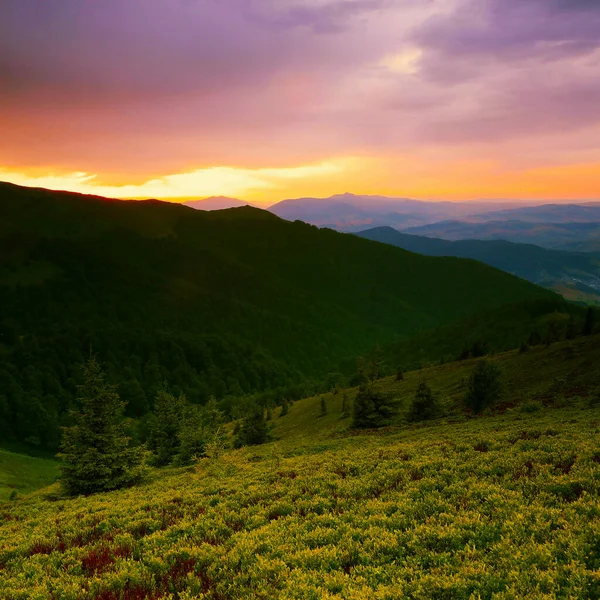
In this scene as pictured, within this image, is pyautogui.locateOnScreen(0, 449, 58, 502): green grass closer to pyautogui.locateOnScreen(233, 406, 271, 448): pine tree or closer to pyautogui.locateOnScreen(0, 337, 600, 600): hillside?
pyautogui.locateOnScreen(233, 406, 271, 448): pine tree

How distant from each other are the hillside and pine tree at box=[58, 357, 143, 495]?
5573mm

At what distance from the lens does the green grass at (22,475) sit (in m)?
77.6

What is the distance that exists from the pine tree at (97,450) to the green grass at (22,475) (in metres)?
49.4

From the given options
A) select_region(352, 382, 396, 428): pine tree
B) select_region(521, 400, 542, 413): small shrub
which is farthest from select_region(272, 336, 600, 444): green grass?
select_region(521, 400, 542, 413): small shrub

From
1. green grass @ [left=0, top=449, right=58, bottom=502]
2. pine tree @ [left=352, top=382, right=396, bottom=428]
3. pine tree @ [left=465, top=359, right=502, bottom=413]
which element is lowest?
green grass @ [left=0, top=449, right=58, bottom=502]

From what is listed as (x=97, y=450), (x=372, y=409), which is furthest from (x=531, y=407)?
(x=97, y=450)

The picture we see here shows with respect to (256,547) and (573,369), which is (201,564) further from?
(573,369)

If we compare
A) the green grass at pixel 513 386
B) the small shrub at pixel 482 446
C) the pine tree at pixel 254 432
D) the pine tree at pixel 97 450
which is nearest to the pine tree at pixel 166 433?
the pine tree at pixel 254 432

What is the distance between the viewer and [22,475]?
89.7 meters

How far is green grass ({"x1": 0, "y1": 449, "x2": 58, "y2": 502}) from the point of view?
255ft

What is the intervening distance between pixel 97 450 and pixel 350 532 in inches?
1060

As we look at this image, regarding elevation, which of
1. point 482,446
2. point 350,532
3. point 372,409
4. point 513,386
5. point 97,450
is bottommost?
point 513,386

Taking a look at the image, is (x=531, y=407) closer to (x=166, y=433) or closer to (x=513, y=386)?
(x=513, y=386)

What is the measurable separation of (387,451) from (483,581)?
56.7ft
